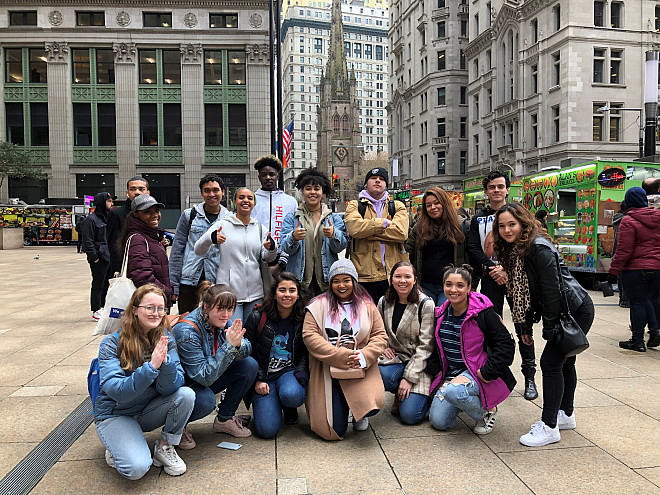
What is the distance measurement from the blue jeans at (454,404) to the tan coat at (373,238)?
5.20 feet

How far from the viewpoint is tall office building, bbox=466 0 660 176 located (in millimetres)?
36281

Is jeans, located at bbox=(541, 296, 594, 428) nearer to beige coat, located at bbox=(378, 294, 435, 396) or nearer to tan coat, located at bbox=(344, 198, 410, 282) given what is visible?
beige coat, located at bbox=(378, 294, 435, 396)

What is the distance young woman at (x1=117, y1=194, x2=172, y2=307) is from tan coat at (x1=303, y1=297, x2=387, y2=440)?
150cm

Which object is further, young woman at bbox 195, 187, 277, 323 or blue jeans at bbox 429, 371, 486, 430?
young woman at bbox 195, 187, 277, 323

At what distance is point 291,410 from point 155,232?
7.11ft

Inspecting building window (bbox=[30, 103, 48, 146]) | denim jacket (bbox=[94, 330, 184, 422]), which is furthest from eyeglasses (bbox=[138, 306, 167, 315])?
building window (bbox=[30, 103, 48, 146])

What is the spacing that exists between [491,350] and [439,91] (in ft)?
190

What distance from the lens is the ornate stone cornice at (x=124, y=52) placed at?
34.9 metres

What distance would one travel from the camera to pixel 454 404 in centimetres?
431

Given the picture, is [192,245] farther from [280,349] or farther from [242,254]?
[280,349]

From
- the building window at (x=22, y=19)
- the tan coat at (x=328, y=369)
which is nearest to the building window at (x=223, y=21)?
the building window at (x=22, y=19)

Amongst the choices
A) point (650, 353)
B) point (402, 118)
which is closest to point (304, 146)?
point (402, 118)

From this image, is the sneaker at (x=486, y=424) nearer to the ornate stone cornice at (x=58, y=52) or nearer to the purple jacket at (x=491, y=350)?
the purple jacket at (x=491, y=350)

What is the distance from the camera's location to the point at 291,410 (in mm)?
4633
